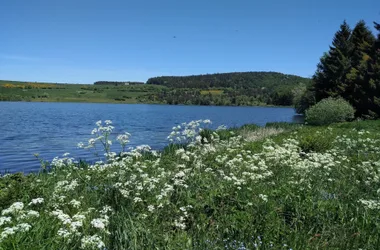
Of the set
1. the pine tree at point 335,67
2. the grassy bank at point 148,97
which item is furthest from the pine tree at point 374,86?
the grassy bank at point 148,97

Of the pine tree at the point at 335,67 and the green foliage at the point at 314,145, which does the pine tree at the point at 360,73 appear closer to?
the pine tree at the point at 335,67

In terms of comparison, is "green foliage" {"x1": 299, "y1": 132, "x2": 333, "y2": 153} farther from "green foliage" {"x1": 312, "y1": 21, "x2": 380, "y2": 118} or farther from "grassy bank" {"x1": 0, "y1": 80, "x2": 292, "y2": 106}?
"grassy bank" {"x1": 0, "y1": 80, "x2": 292, "y2": 106}

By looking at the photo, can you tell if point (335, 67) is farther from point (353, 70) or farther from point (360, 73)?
point (360, 73)

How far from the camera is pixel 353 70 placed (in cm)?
4669

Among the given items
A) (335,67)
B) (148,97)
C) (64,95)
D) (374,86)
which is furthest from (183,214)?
(64,95)

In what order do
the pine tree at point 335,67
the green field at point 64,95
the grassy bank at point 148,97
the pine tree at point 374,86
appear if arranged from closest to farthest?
the pine tree at point 374,86, the pine tree at point 335,67, the green field at point 64,95, the grassy bank at point 148,97

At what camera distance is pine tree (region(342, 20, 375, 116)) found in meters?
41.4

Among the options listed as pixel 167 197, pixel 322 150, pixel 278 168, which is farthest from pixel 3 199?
pixel 322 150

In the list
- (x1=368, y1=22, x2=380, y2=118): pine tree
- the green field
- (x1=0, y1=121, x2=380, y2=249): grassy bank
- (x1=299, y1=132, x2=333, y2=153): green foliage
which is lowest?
the green field

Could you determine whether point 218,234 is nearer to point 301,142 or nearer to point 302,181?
point 302,181

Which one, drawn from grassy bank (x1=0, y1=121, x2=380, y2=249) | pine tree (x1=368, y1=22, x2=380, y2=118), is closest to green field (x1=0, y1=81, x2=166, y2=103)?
pine tree (x1=368, y1=22, x2=380, y2=118)

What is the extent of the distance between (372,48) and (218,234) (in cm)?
4828

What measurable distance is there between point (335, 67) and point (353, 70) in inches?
206

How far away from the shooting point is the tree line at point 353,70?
132 ft
